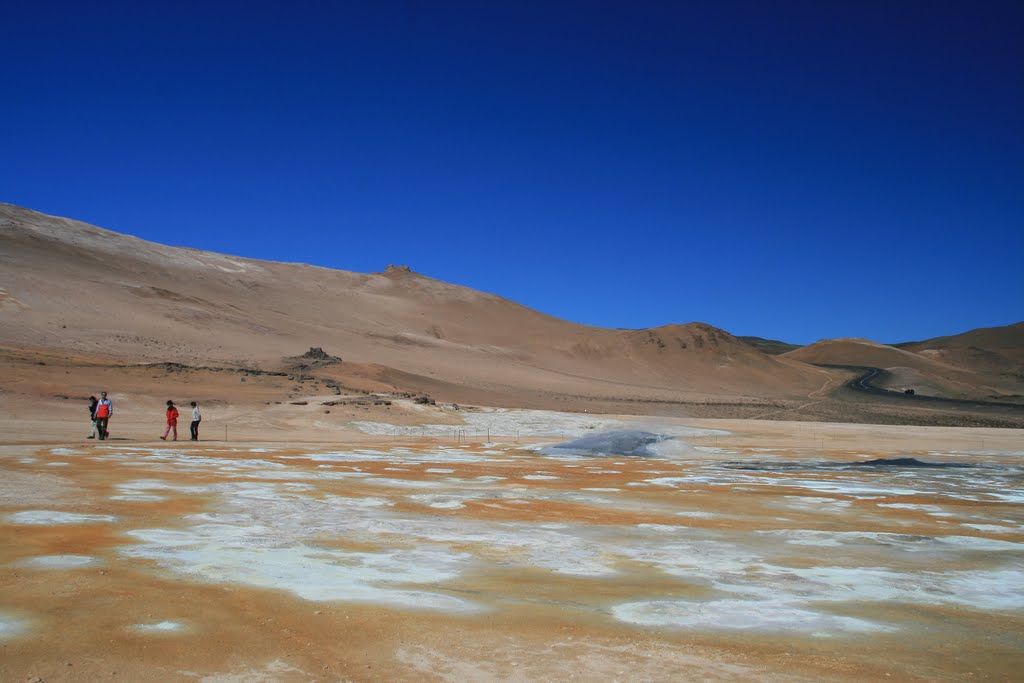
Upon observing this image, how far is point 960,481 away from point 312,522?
1412 centimetres

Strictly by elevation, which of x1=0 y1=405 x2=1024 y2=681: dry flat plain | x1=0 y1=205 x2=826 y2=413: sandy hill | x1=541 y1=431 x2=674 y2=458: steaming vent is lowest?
x1=0 y1=405 x2=1024 y2=681: dry flat plain

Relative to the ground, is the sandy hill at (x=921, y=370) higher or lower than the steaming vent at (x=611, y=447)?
higher

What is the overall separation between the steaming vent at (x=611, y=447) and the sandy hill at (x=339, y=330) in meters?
21.7

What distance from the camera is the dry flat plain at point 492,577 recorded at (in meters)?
5.43

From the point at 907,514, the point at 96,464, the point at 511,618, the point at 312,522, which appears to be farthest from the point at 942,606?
the point at 96,464

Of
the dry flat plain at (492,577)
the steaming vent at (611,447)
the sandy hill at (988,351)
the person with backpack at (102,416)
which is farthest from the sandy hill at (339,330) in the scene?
the sandy hill at (988,351)

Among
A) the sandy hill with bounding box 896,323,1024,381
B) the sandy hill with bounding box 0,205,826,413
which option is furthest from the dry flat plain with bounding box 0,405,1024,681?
the sandy hill with bounding box 896,323,1024,381

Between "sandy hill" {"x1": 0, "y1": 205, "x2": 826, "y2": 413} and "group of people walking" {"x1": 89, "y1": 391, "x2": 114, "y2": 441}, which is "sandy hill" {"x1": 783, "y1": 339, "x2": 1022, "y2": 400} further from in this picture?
"group of people walking" {"x1": 89, "y1": 391, "x2": 114, "y2": 441}

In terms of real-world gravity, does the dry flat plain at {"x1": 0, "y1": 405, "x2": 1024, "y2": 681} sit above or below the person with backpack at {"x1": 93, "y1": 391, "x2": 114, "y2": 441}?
below

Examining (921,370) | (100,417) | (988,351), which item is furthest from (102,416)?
(988,351)

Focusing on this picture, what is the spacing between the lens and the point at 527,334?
335 ft

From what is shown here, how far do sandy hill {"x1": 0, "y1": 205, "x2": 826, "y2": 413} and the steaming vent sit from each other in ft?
71.3

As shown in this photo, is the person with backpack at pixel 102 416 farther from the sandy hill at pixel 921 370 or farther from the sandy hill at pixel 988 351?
the sandy hill at pixel 988 351

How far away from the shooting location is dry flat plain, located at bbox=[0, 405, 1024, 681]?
17.8ft
